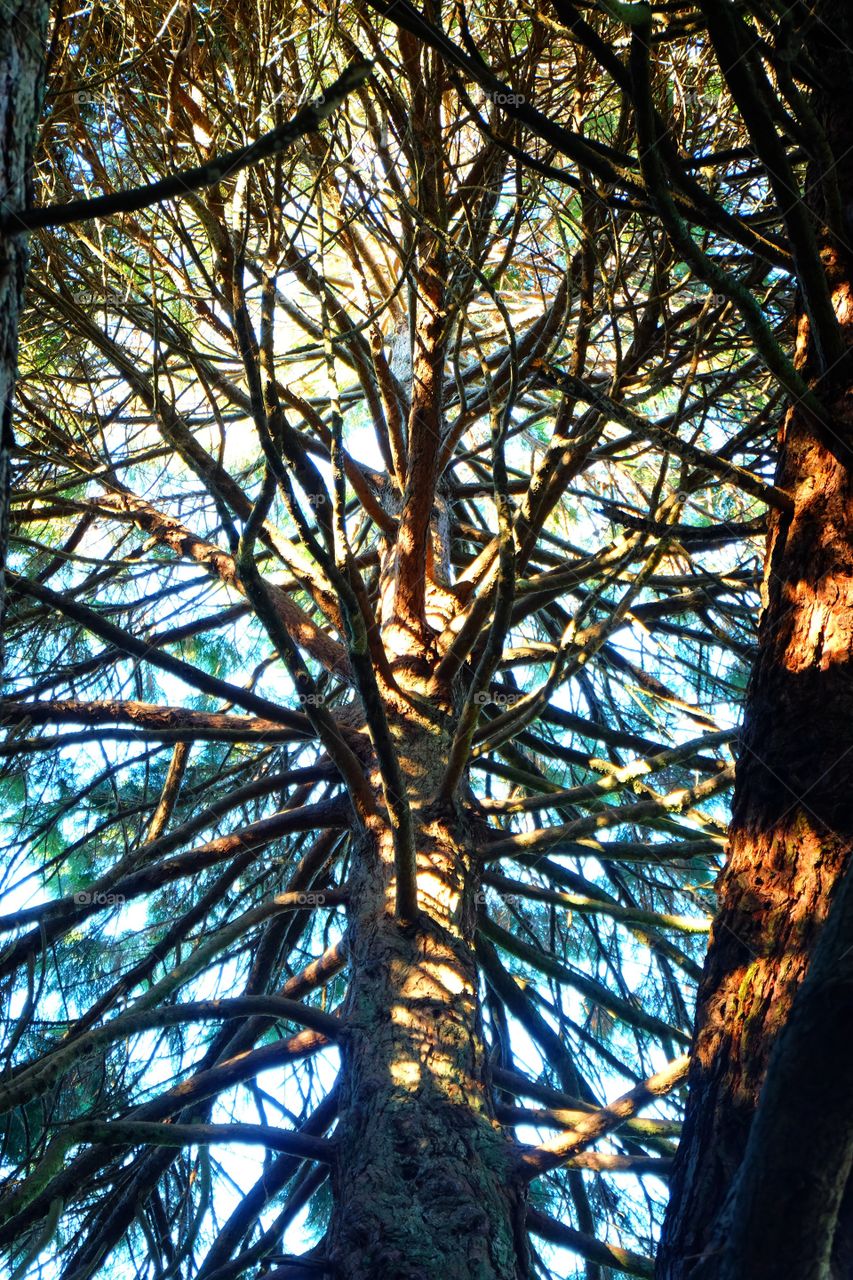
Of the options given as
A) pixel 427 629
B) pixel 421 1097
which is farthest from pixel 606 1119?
pixel 427 629

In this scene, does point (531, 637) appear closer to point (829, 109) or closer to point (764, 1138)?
point (829, 109)

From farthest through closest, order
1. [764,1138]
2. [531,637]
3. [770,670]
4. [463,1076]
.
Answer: [531,637], [463,1076], [770,670], [764,1138]

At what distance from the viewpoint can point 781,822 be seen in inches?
68.1

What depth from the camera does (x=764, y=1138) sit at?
1.19 meters

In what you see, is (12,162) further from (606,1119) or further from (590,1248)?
(590,1248)

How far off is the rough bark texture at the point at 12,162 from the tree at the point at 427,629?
0.37 feet

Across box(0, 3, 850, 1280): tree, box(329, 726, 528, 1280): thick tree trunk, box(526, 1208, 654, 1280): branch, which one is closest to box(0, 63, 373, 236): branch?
box(0, 3, 850, 1280): tree

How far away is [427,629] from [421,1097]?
1.69m

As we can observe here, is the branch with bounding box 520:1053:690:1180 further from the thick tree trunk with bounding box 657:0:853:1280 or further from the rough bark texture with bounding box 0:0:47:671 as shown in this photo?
the rough bark texture with bounding box 0:0:47:671

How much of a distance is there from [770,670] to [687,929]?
1.11m

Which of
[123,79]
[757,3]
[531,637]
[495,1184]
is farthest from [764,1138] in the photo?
[531,637]

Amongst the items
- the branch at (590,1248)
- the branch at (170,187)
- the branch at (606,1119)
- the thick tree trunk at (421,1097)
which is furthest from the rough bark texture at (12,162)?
the branch at (590,1248)

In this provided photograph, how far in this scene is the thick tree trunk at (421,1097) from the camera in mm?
1952

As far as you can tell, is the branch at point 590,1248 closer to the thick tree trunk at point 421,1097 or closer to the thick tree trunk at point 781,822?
the thick tree trunk at point 421,1097
